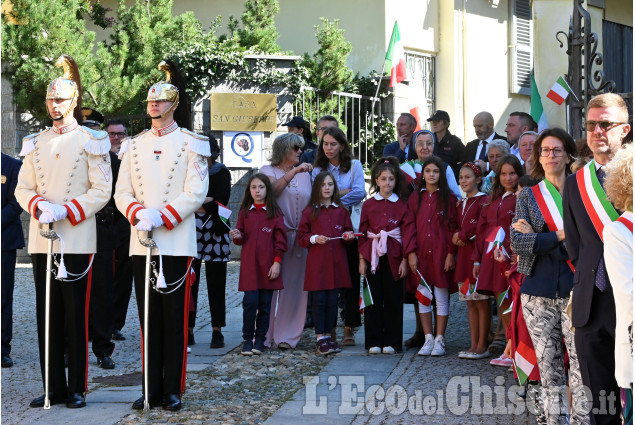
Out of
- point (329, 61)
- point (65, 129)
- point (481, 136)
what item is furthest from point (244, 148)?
point (65, 129)

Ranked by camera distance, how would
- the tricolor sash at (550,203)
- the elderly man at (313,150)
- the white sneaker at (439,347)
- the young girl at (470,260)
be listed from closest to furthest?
the tricolor sash at (550,203), the young girl at (470,260), the white sneaker at (439,347), the elderly man at (313,150)

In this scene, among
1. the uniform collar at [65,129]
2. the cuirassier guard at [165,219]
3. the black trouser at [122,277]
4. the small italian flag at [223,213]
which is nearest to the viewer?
the cuirassier guard at [165,219]

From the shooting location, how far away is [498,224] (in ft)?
25.1

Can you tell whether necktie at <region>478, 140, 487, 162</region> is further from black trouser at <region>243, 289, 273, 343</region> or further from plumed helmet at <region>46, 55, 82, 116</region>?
plumed helmet at <region>46, 55, 82, 116</region>

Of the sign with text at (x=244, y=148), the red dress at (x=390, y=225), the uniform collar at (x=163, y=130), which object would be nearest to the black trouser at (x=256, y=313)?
the red dress at (x=390, y=225)

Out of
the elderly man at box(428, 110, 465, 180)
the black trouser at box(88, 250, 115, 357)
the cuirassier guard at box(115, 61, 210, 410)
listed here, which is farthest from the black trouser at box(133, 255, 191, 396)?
the elderly man at box(428, 110, 465, 180)

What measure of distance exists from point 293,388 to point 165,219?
5.24ft

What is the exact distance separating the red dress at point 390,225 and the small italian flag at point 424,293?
0.70 feet

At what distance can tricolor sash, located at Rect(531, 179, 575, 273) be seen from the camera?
230 inches

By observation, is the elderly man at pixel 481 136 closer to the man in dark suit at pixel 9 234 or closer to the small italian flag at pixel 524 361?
the small italian flag at pixel 524 361

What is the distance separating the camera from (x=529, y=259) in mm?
5840

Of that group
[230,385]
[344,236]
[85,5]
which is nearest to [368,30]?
[85,5]

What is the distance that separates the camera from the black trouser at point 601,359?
4.64m

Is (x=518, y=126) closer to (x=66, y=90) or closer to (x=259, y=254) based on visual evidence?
(x=259, y=254)
